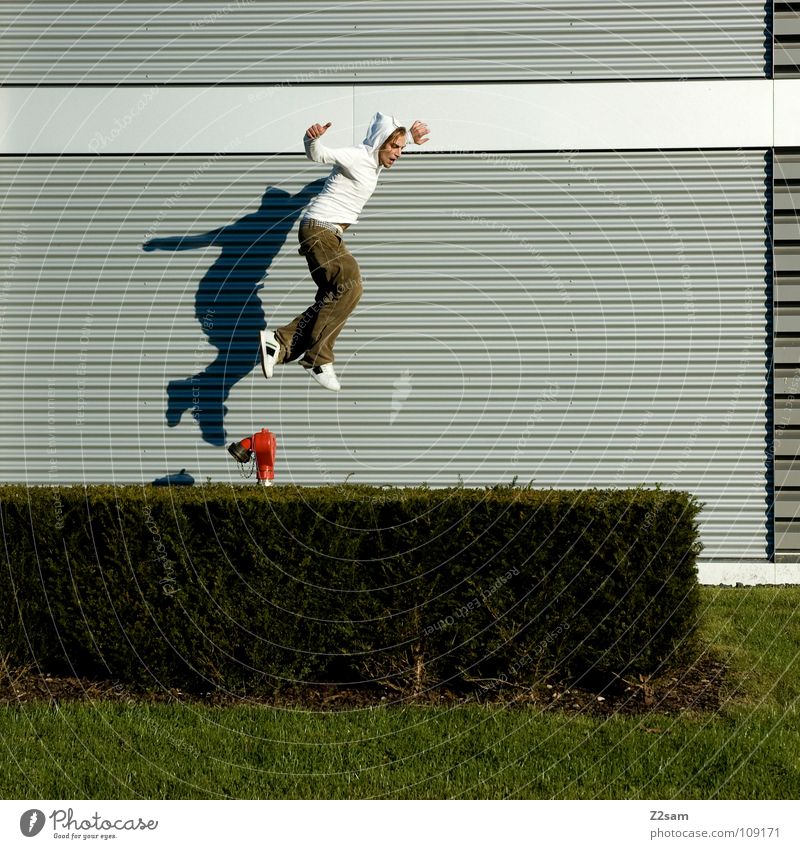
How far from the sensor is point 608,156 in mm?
10234

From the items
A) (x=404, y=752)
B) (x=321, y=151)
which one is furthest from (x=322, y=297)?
(x=404, y=752)

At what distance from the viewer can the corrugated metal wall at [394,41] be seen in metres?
10.2

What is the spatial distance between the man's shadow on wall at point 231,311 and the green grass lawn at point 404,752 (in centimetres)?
418

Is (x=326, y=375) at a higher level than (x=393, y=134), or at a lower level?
lower

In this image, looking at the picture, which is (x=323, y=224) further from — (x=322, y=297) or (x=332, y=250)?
(x=322, y=297)

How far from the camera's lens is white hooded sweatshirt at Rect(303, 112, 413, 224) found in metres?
9.08

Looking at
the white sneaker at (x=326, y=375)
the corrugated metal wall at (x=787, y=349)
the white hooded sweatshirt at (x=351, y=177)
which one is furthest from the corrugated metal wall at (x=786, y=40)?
the white sneaker at (x=326, y=375)

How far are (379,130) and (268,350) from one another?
7.62 feet

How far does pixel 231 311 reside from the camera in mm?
10352

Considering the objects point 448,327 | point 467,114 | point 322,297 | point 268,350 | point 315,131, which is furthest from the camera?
point 448,327

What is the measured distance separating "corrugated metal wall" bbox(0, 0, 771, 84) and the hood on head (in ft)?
4.03
